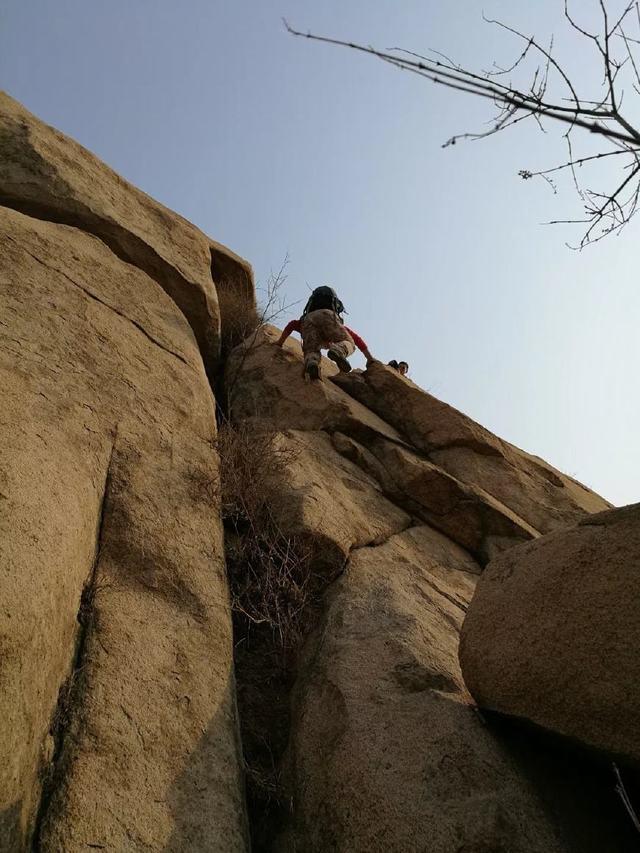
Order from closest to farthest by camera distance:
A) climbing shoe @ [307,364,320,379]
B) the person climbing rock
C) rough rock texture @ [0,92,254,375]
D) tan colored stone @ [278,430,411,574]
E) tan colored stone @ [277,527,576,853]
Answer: tan colored stone @ [277,527,576,853] → tan colored stone @ [278,430,411,574] → rough rock texture @ [0,92,254,375] → climbing shoe @ [307,364,320,379] → the person climbing rock

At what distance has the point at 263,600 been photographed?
3.82 metres

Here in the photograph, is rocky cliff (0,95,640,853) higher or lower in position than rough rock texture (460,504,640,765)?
lower

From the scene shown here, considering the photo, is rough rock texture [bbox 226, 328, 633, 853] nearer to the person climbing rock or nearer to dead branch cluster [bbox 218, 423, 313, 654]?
dead branch cluster [bbox 218, 423, 313, 654]

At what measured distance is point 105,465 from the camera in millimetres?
3564

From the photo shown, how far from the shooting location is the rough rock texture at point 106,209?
579cm

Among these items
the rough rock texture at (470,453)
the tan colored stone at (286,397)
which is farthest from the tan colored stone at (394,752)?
the rough rock texture at (470,453)

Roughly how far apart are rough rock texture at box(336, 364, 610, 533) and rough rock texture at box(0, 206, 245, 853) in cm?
286

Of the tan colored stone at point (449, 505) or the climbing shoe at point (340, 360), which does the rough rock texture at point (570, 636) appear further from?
the climbing shoe at point (340, 360)

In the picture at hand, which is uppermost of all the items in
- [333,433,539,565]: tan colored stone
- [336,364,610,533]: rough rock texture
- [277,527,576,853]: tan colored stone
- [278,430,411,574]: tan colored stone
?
[336,364,610,533]: rough rock texture

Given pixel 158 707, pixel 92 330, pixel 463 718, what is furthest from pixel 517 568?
pixel 92 330

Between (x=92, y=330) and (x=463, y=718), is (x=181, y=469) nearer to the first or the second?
(x=92, y=330)

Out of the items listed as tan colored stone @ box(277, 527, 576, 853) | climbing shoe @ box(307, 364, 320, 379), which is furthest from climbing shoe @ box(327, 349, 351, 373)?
tan colored stone @ box(277, 527, 576, 853)

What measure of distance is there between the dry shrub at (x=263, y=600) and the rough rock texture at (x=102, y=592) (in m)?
0.24

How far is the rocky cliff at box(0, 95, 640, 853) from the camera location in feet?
Answer: 7.91
